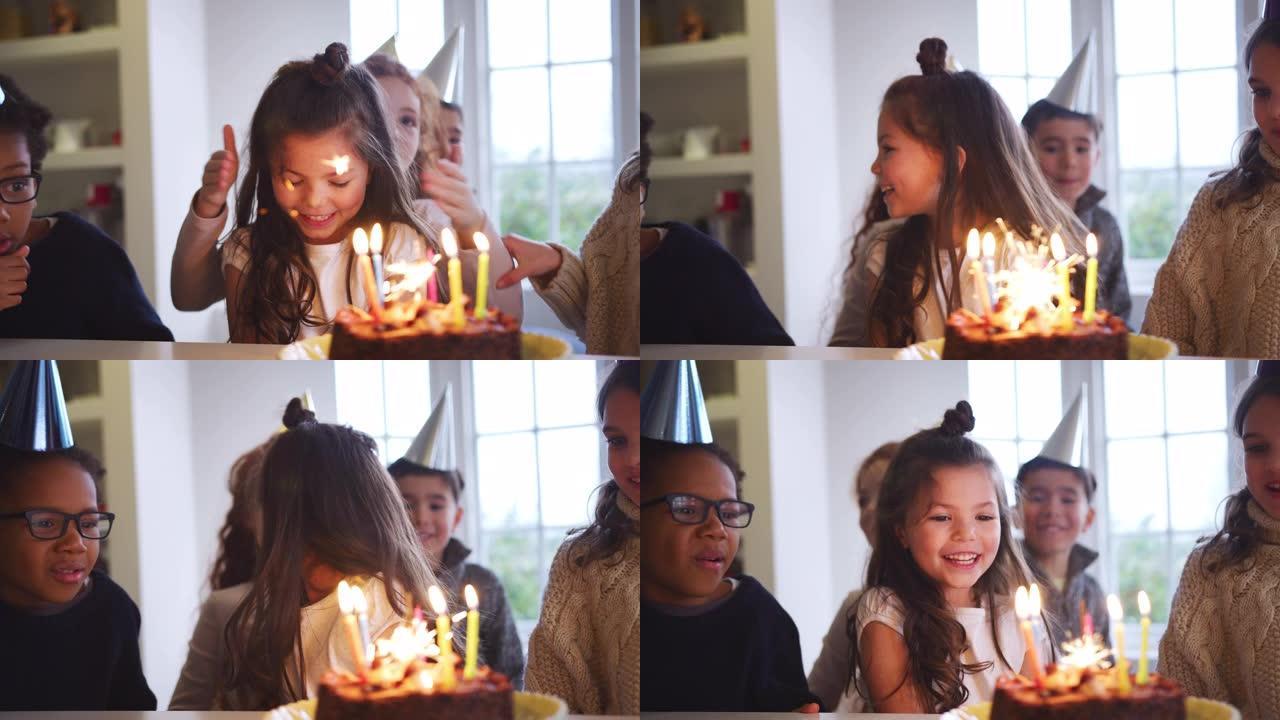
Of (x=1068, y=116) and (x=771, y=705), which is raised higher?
(x=1068, y=116)

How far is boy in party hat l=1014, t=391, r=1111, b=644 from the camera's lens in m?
1.56

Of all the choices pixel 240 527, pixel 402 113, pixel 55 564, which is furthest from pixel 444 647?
pixel 402 113

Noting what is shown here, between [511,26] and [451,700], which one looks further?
[511,26]

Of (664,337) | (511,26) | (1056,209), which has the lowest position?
(664,337)

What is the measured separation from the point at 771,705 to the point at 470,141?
76 centimetres

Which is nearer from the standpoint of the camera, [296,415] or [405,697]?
[405,697]

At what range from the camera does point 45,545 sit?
1.63 metres

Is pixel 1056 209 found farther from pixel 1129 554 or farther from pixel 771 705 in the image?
pixel 771 705

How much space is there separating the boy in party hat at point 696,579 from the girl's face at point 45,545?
2.21 feet

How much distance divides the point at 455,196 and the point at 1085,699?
89 cm

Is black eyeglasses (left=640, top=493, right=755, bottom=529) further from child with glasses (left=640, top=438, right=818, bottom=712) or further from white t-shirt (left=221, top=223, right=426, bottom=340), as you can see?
white t-shirt (left=221, top=223, right=426, bottom=340)

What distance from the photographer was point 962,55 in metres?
1.55

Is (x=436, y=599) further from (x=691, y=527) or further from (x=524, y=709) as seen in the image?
(x=691, y=527)

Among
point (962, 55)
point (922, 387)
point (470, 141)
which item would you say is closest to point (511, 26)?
point (470, 141)
